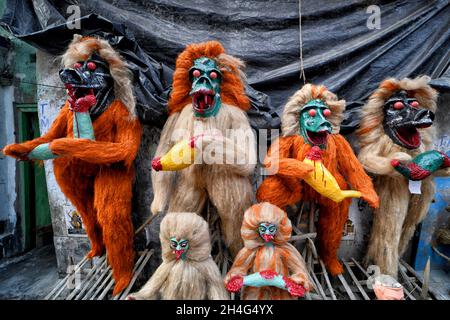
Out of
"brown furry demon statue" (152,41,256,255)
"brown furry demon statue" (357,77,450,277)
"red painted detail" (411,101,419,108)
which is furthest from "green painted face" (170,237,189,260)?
"red painted detail" (411,101,419,108)

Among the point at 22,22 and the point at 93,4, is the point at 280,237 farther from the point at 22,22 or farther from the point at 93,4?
the point at 22,22

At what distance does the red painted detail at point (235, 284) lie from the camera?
4.61 ft

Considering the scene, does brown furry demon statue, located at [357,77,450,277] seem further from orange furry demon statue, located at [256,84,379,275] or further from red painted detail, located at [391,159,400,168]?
orange furry demon statue, located at [256,84,379,275]

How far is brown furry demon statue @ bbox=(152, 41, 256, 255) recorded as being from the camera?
1.53 meters

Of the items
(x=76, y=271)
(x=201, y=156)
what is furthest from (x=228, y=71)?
(x=76, y=271)

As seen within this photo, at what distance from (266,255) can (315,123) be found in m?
0.78

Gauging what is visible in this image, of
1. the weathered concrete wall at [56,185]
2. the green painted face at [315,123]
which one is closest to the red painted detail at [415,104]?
the green painted face at [315,123]

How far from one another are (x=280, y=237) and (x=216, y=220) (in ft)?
1.69

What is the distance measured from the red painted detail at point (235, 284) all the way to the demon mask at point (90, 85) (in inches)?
49.1

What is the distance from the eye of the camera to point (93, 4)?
2023 mm

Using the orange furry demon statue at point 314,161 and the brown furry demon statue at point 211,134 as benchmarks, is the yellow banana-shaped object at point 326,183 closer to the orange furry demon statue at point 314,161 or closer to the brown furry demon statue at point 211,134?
the orange furry demon statue at point 314,161

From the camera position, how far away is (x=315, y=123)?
60.7 inches

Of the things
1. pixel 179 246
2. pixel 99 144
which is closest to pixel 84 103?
pixel 99 144

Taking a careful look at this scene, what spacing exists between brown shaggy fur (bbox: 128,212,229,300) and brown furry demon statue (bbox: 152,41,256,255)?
0.59ft
